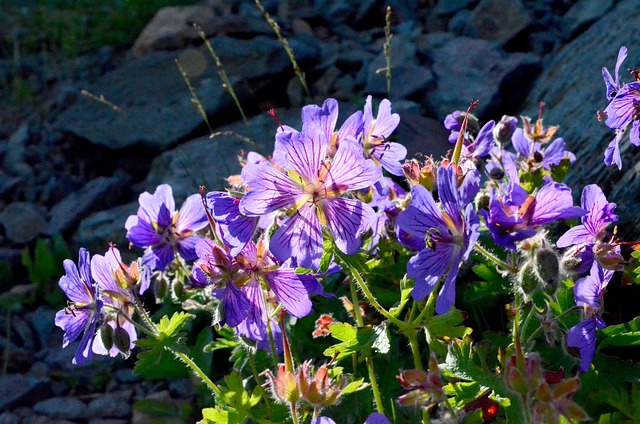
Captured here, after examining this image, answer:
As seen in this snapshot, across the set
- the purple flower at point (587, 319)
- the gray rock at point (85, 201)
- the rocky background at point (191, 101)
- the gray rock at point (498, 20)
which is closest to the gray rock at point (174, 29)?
the rocky background at point (191, 101)

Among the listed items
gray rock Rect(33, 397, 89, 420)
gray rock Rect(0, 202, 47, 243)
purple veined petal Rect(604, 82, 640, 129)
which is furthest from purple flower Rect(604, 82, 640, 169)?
gray rock Rect(0, 202, 47, 243)

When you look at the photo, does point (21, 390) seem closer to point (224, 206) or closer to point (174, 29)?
point (224, 206)

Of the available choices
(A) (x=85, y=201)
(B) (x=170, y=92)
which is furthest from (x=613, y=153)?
(B) (x=170, y=92)

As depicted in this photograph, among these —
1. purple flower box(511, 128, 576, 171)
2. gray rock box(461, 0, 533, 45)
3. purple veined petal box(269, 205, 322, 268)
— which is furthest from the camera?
gray rock box(461, 0, 533, 45)

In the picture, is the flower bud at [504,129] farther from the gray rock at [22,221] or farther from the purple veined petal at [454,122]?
the gray rock at [22,221]

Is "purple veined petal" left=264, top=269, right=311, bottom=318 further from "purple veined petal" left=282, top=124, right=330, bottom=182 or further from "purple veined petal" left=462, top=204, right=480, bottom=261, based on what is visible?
"purple veined petal" left=462, top=204, right=480, bottom=261

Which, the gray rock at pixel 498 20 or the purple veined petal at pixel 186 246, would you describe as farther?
the gray rock at pixel 498 20

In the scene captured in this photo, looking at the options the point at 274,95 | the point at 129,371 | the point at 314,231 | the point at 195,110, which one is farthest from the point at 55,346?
the point at 314,231
